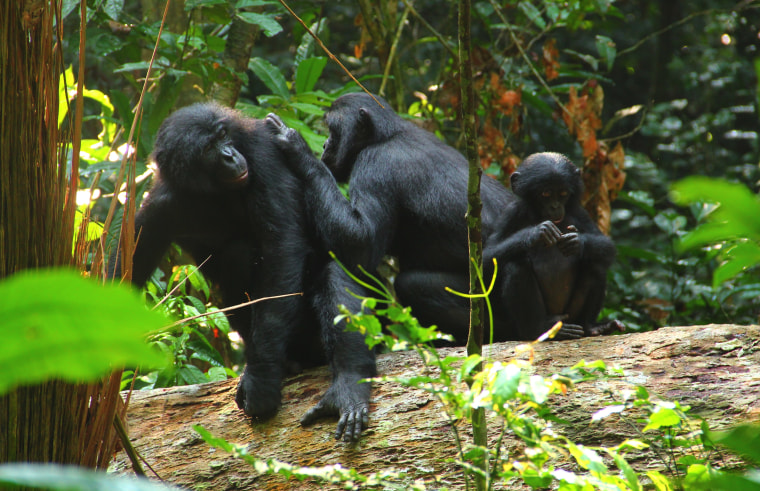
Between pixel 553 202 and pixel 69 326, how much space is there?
370cm

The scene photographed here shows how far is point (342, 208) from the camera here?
12.7 feet

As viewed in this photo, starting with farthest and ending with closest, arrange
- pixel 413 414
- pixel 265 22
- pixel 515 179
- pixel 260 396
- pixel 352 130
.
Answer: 1. pixel 265 22
2. pixel 352 130
3. pixel 515 179
4. pixel 260 396
5. pixel 413 414

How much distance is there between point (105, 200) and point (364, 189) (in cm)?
492

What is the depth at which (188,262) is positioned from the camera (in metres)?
5.88

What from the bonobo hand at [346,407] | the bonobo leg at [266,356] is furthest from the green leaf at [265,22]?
the bonobo hand at [346,407]

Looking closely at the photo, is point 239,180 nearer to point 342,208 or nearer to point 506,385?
point 342,208

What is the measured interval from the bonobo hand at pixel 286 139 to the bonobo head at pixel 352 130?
467mm

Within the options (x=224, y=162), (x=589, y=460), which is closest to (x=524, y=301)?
(x=224, y=162)

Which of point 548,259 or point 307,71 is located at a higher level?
point 307,71

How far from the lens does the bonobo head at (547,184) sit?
4.02m

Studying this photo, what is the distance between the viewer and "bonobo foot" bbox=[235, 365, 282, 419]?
3.41 m

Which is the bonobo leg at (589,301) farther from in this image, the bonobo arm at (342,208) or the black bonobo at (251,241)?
the black bonobo at (251,241)

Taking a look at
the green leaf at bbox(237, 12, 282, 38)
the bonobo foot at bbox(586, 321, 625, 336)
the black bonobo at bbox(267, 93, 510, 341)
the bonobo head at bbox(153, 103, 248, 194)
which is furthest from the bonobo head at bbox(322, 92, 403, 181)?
the bonobo foot at bbox(586, 321, 625, 336)

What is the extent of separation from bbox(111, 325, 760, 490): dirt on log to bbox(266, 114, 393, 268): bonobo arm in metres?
0.67
